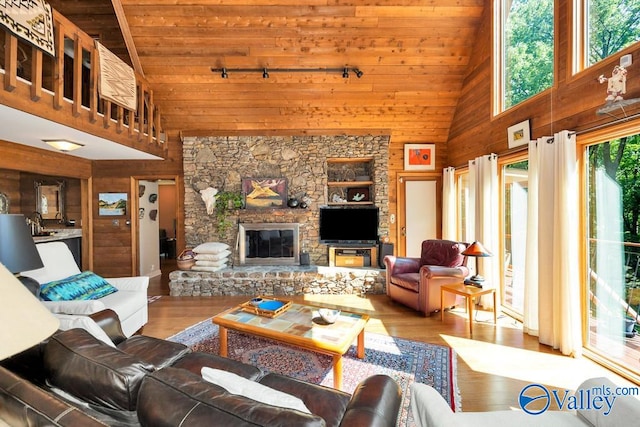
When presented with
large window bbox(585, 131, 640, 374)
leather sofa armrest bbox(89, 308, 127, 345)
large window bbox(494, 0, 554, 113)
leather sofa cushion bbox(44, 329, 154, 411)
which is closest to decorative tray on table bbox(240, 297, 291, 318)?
leather sofa armrest bbox(89, 308, 127, 345)

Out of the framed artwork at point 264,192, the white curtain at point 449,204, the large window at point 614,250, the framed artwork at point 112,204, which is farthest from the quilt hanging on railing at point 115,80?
the large window at point 614,250

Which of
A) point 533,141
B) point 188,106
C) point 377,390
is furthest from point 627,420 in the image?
point 188,106

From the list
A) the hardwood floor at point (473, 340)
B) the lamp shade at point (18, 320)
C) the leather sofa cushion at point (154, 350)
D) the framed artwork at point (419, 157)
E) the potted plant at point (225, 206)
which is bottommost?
the hardwood floor at point (473, 340)

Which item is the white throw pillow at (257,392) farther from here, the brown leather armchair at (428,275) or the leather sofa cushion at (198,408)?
the brown leather armchair at (428,275)

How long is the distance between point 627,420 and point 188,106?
19.9ft

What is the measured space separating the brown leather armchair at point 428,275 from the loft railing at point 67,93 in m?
4.49

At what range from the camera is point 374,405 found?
4.16 ft

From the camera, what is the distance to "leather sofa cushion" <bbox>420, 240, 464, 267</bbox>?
4168 mm

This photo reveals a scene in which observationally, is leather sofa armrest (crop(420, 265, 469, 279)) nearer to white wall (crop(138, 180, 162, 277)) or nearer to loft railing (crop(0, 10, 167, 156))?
loft railing (crop(0, 10, 167, 156))

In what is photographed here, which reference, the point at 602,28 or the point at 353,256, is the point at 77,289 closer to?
the point at 353,256

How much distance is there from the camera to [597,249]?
2.83m

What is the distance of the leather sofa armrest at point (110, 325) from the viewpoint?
2215mm

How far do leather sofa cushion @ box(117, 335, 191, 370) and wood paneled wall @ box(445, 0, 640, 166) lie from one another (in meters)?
3.99

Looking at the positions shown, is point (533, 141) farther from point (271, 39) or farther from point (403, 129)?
point (271, 39)
